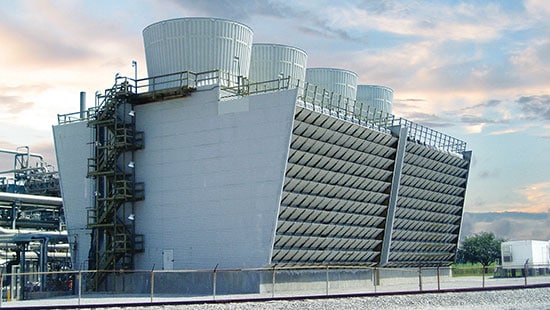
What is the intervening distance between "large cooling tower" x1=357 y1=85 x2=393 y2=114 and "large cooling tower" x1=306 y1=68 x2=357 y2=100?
788cm

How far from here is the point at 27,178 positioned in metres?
72.6

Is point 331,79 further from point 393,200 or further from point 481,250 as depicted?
point 481,250

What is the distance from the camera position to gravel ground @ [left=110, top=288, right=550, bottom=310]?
1415 inches

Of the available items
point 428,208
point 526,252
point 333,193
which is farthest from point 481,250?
point 333,193

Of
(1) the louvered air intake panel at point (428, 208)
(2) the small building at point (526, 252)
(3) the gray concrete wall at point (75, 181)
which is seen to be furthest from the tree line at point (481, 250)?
(3) the gray concrete wall at point (75, 181)

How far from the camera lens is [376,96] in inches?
2945

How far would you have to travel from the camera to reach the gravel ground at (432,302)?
35.9m

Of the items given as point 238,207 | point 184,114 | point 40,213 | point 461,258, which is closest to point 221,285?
point 238,207

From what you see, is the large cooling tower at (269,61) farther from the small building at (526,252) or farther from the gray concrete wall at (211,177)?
the small building at (526,252)

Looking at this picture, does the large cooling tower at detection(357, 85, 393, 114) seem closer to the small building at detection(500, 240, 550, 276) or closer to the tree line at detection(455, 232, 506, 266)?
the small building at detection(500, 240, 550, 276)

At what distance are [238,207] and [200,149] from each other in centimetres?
477

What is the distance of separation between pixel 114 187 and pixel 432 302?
22714 mm

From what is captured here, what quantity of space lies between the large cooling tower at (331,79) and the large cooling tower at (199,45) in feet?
51.0

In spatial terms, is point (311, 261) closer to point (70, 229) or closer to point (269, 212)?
point (269, 212)
